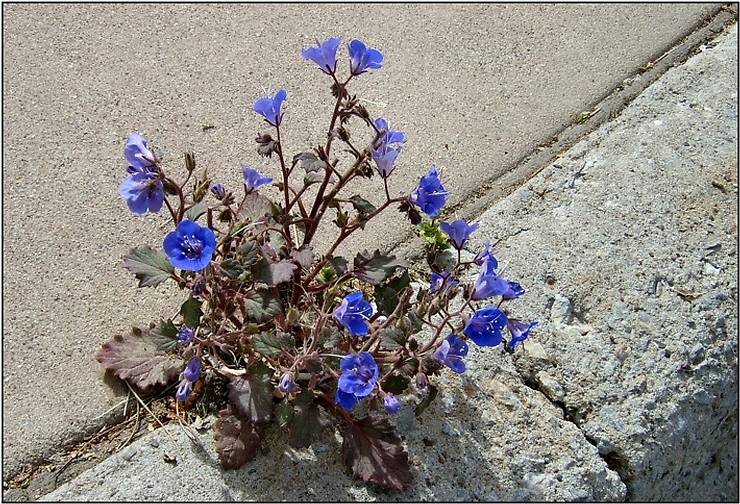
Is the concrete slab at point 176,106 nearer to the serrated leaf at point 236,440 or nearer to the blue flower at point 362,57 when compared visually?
the serrated leaf at point 236,440

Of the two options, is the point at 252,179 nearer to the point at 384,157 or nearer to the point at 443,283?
the point at 384,157

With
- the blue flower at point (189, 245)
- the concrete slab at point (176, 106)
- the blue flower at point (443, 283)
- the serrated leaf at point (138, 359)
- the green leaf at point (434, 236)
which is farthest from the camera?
the green leaf at point (434, 236)

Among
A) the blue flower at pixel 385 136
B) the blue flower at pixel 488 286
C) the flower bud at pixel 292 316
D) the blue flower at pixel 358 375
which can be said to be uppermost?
the blue flower at pixel 385 136

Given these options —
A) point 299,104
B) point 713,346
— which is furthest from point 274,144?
point 713,346

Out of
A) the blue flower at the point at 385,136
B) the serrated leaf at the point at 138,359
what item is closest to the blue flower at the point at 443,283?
the blue flower at the point at 385,136

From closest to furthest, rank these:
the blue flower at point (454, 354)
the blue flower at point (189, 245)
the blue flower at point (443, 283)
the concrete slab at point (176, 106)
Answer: the blue flower at point (189, 245) → the blue flower at point (454, 354) → the blue flower at point (443, 283) → the concrete slab at point (176, 106)

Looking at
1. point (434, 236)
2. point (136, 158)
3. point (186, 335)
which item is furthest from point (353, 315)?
point (434, 236)

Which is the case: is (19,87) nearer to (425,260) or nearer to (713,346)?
(425,260)

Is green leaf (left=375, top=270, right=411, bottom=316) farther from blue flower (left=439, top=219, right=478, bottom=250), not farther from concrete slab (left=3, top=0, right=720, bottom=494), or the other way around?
Answer: concrete slab (left=3, top=0, right=720, bottom=494)
